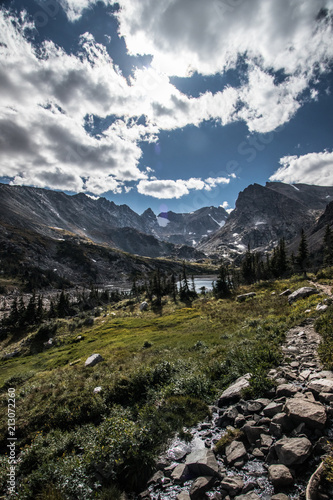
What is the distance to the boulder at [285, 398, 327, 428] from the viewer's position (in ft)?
22.2

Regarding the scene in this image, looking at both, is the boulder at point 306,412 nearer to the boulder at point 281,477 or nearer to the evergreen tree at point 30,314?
the boulder at point 281,477

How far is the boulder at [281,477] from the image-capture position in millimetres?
5688

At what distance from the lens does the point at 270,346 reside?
47.9 feet

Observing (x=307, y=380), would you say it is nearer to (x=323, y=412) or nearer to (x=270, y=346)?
(x=323, y=412)

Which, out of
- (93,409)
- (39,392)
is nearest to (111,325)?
(39,392)

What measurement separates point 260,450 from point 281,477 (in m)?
1.29

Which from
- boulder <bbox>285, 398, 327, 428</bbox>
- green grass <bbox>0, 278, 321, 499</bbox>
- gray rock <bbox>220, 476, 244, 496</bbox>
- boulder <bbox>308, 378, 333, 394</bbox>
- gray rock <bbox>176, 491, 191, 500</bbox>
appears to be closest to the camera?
gray rock <bbox>220, 476, 244, 496</bbox>

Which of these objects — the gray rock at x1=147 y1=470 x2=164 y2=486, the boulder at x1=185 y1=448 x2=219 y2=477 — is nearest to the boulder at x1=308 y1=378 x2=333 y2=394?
the boulder at x1=185 y1=448 x2=219 y2=477

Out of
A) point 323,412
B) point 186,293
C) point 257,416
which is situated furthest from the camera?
point 186,293

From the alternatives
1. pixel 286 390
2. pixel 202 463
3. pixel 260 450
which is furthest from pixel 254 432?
pixel 286 390

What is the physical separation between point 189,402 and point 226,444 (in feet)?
12.8

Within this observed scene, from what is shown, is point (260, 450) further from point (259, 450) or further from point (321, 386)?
point (321, 386)

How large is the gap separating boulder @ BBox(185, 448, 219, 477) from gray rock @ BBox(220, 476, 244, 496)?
1.77ft

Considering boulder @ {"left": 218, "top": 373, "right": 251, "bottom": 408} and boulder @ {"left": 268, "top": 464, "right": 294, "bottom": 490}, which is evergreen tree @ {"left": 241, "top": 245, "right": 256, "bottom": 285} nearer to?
boulder @ {"left": 218, "top": 373, "right": 251, "bottom": 408}
